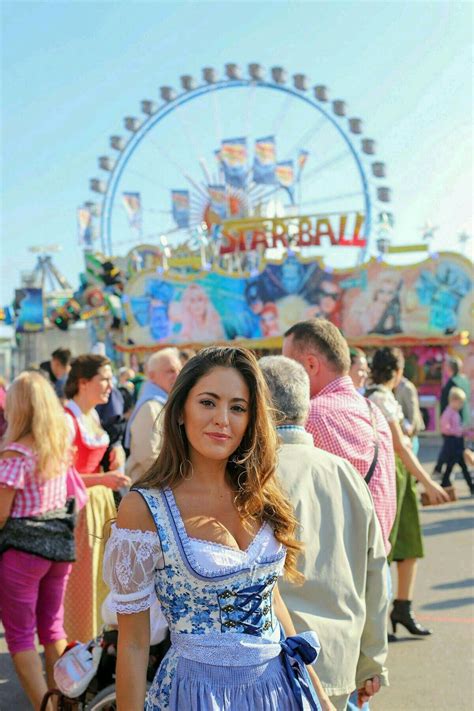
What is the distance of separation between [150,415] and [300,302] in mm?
18548

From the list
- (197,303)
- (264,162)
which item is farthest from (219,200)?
(197,303)

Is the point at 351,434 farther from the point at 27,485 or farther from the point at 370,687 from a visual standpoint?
the point at 27,485

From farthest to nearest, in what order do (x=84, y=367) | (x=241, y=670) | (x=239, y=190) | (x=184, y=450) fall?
(x=239, y=190)
(x=84, y=367)
(x=184, y=450)
(x=241, y=670)

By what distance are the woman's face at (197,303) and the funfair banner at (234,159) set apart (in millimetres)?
8148

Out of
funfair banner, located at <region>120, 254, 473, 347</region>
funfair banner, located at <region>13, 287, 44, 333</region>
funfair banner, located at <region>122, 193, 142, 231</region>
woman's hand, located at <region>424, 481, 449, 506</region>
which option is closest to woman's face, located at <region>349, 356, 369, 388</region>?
woman's hand, located at <region>424, 481, 449, 506</region>

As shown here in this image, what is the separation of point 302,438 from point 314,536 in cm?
31

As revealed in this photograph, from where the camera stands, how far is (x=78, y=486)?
4348 mm

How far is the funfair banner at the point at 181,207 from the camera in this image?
109ft

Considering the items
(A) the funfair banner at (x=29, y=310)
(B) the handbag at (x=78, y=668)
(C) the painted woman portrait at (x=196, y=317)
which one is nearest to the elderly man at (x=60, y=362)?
(B) the handbag at (x=78, y=668)

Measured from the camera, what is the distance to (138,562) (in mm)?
1974

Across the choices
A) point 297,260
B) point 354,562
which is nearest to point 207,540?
point 354,562

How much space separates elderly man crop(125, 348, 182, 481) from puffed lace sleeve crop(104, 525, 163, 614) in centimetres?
280

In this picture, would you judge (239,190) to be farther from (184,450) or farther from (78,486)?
(184,450)

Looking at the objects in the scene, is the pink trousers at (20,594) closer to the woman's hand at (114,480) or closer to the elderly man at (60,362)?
the woman's hand at (114,480)
